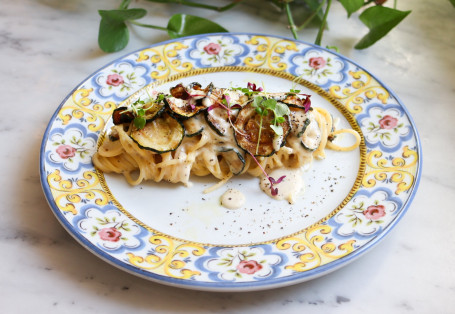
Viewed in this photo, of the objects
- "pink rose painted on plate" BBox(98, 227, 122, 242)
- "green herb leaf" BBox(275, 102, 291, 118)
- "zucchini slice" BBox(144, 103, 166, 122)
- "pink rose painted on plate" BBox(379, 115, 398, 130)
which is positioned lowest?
"pink rose painted on plate" BBox(98, 227, 122, 242)

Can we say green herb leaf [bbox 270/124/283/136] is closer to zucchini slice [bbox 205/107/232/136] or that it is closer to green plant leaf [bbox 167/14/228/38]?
zucchini slice [bbox 205/107/232/136]

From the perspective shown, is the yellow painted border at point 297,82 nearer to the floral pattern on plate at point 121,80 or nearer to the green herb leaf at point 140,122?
the floral pattern on plate at point 121,80

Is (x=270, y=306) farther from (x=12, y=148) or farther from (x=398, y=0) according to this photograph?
(x=398, y=0)

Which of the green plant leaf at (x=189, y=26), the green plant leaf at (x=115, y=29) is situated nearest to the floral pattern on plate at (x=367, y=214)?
the green plant leaf at (x=189, y=26)

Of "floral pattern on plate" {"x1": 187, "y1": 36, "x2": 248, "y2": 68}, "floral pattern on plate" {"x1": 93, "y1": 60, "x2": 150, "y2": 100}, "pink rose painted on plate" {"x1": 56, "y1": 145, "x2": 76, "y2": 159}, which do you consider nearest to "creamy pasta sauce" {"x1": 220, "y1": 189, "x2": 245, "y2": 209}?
"pink rose painted on plate" {"x1": 56, "y1": 145, "x2": 76, "y2": 159}

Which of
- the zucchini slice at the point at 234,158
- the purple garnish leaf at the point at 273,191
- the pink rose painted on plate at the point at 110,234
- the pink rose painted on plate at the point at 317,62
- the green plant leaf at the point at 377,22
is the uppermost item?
the green plant leaf at the point at 377,22

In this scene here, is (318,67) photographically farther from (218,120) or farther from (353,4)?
(218,120)
